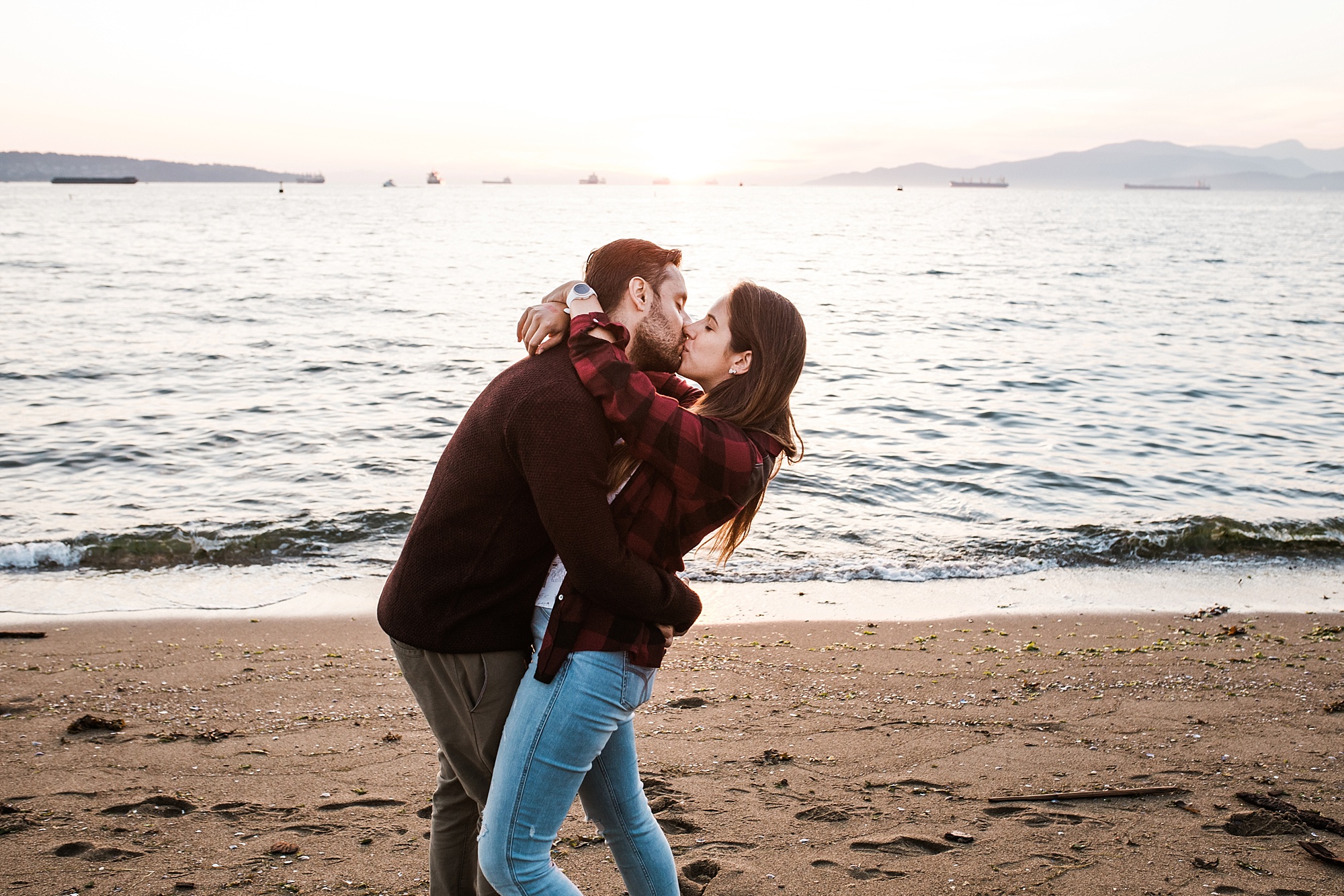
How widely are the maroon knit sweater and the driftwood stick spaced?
2.34m

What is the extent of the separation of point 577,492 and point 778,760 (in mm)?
2776

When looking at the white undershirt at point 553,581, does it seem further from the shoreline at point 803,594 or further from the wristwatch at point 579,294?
the shoreline at point 803,594

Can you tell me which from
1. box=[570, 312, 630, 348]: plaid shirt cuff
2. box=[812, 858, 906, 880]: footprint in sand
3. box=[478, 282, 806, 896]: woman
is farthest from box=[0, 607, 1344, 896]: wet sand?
box=[570, 312, 630, 348]: plaid shirt cuff

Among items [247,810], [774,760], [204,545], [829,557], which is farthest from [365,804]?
[204,545]

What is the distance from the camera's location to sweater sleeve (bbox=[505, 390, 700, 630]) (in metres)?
2.04

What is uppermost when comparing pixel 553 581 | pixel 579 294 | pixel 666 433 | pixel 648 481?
pixel 579 294

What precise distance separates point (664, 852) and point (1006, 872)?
5.23ft

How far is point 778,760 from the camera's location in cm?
→ 435

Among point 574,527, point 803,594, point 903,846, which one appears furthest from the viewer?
point 803,594

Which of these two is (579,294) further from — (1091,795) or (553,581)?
(1091,795)

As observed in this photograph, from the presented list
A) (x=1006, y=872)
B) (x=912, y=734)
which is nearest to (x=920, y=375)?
(x=912, y=734)

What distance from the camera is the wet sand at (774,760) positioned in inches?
135

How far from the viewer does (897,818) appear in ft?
12.5

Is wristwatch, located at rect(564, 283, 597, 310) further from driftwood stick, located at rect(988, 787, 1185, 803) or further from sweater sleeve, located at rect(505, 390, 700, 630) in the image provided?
driftwood stick, located at rect(988, 787, 1185, 803)
